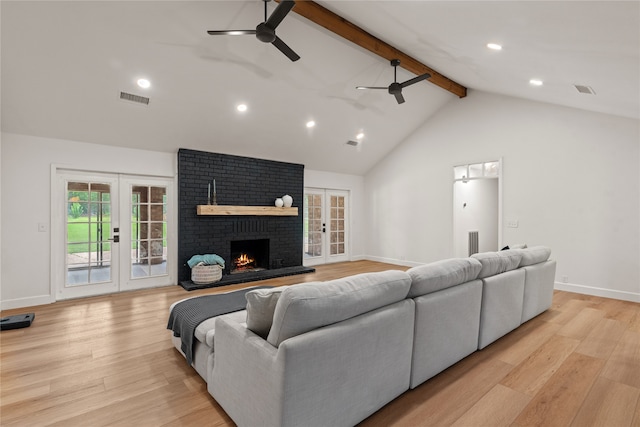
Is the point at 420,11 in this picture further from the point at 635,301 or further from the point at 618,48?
the point at 635,301

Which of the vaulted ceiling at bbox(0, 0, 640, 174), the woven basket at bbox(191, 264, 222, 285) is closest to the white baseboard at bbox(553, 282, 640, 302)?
the vaulted ceiling at bbox(0, 0, 640, 174)

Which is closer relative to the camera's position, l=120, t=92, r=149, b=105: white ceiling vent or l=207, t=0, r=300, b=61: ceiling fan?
l=207, t=0, r=300, b=61: ceiling fan

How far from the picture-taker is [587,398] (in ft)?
6.90

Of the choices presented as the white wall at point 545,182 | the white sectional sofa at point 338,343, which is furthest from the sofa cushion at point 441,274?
the white wall at point 545,182

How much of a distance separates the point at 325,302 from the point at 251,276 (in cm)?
433

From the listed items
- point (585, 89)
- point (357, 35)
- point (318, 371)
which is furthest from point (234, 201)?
point (585, 89)

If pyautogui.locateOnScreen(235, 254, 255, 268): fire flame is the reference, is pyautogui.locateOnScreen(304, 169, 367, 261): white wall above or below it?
above

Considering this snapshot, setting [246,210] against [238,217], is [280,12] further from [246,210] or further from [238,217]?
[238,217]

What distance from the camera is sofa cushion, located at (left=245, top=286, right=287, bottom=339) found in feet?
5.71

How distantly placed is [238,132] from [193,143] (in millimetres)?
780

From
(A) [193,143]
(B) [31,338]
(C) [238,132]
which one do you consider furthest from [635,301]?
(B) [31,338]

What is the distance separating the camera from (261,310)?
1745 mm

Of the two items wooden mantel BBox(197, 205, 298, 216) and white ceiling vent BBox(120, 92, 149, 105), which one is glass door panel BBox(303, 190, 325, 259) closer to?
wooden mantel BBox(197, 205, 298, 216)

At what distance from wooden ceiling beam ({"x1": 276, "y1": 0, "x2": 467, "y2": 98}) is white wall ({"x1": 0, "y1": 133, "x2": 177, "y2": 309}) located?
381 centimetres
